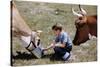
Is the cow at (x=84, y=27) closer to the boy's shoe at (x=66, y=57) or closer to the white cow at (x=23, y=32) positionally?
the boy's shoe at (x=66, y=57)

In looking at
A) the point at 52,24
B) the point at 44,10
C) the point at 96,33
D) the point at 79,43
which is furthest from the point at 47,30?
the point at 96,33

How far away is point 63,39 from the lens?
2186 millimetres

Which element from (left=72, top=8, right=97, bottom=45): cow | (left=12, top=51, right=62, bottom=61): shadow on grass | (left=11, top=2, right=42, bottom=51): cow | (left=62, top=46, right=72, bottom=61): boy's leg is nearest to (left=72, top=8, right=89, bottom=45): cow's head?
(left=72, top=8, right=97, bottom=45): cow

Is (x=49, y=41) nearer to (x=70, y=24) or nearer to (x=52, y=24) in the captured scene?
(x=52, y=24)

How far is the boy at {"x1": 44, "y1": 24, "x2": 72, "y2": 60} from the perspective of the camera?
215cm

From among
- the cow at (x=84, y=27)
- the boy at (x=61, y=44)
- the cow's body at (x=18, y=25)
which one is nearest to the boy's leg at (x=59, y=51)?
the boy at (x=61, y=44)

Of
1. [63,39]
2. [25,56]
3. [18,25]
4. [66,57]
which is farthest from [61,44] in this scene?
[18,25]

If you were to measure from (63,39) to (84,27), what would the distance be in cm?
31

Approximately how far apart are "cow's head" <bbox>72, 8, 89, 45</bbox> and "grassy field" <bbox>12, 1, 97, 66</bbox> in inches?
1.8

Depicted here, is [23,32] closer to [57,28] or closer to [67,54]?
[57,28]

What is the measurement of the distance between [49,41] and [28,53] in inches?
10.7

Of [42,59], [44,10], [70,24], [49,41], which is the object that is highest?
[44,10]
